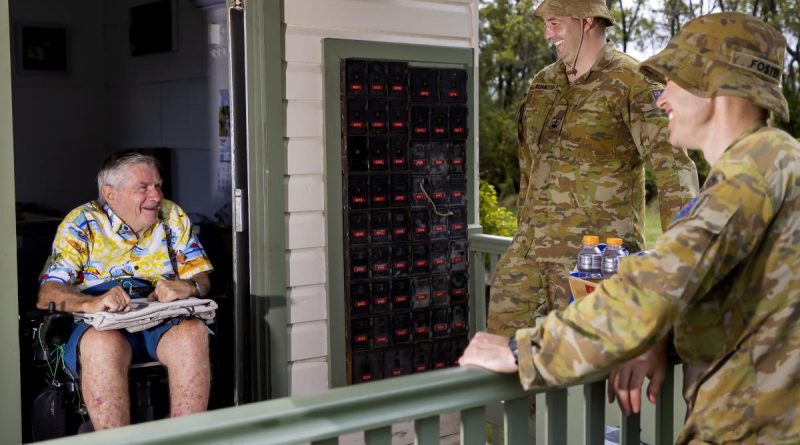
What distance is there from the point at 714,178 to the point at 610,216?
1.92m

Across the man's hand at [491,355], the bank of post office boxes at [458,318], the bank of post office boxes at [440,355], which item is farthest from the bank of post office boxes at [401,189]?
the man's hand at [491,355]

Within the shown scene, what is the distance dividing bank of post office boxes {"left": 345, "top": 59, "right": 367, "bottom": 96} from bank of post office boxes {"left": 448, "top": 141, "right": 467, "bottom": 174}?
1.86 ft

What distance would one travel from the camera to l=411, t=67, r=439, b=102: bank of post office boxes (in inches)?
163

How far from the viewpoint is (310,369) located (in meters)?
4.01

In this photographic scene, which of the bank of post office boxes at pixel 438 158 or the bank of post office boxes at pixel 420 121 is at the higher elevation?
the bank of post office boxes at pixel 420 121

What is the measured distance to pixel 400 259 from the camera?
4176 millimetres

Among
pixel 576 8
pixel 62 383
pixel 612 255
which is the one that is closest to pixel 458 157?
pixel 576 8

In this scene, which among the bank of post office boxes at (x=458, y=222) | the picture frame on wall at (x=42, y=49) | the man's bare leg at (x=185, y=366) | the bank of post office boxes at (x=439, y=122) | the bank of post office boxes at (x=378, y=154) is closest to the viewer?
the man's bare leg at (x=185, y=366)

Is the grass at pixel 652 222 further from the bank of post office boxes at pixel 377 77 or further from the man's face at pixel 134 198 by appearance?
the man's face at pixel 134 198

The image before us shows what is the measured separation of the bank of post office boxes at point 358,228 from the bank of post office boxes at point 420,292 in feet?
1.13

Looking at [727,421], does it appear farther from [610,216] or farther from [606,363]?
[610,216]

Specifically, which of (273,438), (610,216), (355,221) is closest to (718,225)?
(273,438)

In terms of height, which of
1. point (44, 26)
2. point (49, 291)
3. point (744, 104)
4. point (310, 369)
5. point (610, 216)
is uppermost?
point (44, 26)

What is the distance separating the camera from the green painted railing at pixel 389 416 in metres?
1.49
